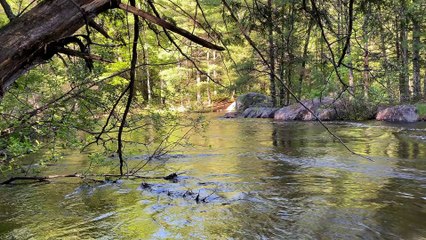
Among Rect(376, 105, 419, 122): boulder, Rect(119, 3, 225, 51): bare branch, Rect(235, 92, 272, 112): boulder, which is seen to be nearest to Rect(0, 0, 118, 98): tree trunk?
Rect(119, 3, 225, 51): bare branch

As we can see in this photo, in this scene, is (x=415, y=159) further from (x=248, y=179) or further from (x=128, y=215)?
(x=128, y=215)

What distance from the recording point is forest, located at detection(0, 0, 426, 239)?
4.86ft

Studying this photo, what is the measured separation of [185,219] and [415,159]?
Result: 5.53 m

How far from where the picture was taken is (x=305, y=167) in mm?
7965

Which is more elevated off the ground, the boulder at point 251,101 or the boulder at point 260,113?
the boulder at point 251,101

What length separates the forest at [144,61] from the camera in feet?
4.86

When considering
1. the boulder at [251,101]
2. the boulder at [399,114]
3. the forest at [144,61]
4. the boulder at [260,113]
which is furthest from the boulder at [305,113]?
the boulder at [251,101]

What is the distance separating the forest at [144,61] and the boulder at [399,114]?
4.40m

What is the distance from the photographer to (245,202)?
571 centimetres

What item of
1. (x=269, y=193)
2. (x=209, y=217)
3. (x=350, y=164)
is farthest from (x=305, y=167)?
(x=209, y=217)

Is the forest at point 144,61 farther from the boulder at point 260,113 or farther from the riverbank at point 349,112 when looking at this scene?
the boulder at point 260,113

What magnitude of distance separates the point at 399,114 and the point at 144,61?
15.8m

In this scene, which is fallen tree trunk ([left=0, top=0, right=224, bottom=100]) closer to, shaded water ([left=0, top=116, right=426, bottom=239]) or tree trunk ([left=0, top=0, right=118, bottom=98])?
tree trunk ([left=0, top=0, right=118, bottom=98])

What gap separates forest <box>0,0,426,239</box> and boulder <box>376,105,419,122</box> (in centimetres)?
440
